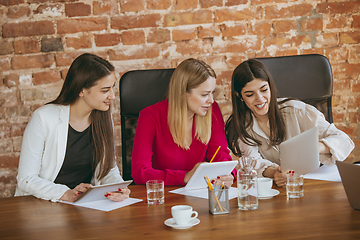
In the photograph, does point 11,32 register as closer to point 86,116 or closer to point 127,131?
point 86,116

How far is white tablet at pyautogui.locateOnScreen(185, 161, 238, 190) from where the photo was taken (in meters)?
1.30

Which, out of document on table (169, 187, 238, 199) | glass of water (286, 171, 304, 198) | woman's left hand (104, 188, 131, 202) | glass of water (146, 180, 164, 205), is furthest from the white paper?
woman's left hand (104, 188, 131, 202)

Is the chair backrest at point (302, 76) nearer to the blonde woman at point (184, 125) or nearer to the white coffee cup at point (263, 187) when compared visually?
the blonde woman at point (184, 125)

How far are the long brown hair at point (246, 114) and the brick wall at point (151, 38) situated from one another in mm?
340

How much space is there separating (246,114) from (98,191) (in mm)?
1018

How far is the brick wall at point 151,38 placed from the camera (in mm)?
2174

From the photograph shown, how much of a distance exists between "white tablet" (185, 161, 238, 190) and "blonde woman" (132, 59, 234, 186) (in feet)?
1.13

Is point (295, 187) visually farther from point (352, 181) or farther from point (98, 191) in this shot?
point (98, 191)

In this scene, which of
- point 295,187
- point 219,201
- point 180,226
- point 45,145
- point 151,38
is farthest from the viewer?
point 151,38

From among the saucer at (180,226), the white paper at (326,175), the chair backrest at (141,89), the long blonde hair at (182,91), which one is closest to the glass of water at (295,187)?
the white paper at (326,175)

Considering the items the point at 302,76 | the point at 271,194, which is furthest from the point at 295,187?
the point at 302,76

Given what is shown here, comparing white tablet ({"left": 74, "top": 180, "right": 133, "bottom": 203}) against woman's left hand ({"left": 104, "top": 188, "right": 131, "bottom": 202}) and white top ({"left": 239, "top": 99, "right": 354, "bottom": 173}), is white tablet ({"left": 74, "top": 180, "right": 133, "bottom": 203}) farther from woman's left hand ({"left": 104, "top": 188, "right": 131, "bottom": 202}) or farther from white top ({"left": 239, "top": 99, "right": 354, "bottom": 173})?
white top ({"left": 239, "top": 99, "right": 354, "bottom": 173})

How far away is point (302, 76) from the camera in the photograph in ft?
6.27

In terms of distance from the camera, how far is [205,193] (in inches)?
51.5
